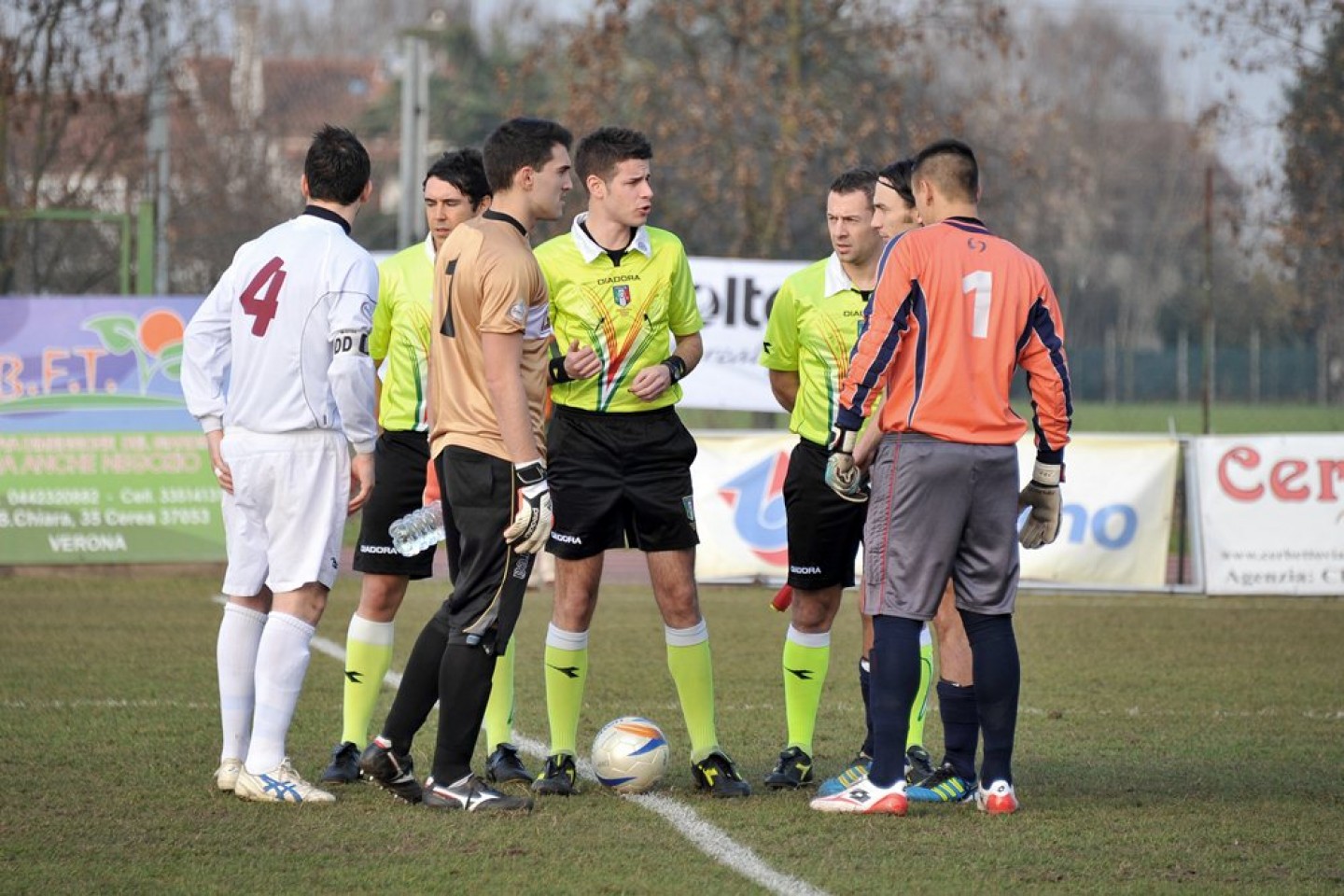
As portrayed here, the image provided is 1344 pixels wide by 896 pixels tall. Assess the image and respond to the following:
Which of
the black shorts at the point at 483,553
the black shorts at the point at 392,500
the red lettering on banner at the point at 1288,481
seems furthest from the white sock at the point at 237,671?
the red lettering on banner at the point at 1288,481

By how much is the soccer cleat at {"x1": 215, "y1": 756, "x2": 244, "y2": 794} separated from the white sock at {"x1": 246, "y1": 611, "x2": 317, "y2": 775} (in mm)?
102

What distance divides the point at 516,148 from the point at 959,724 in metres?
2.56

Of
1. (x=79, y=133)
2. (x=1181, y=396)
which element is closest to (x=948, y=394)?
(x=79, y=133)

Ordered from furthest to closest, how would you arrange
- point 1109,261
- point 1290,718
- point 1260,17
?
point 1109,261, point 1260,17, point 1290,718

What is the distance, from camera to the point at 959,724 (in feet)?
21.1

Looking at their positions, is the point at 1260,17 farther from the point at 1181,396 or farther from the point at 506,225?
the point at 1181,396

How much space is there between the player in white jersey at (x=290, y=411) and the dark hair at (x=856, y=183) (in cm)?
184

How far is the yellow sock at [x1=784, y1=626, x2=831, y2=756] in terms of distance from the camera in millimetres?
6906

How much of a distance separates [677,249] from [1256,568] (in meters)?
8.75

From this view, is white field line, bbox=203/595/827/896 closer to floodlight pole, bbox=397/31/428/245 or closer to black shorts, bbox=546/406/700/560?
black shorts, bbox=546/406/700/560

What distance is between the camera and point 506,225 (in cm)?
600

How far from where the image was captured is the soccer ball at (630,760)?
6465mm

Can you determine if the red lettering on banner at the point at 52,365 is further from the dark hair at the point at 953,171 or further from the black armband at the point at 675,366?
the dark hair at the point at 953,171

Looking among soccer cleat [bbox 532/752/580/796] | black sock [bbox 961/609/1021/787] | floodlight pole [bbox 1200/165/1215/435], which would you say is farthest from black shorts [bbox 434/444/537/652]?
floodlight pole [bbox 1200/165/1215/435]
